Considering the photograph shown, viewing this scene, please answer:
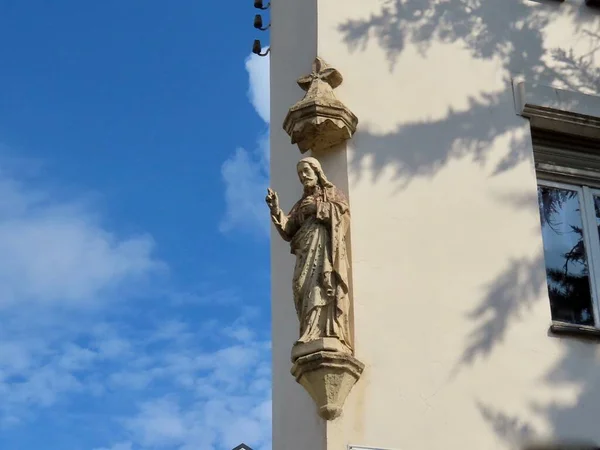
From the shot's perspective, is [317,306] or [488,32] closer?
[317,306]

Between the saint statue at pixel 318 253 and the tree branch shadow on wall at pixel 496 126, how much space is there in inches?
20.7

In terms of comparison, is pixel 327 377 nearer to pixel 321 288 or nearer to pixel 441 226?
pixel 321 288

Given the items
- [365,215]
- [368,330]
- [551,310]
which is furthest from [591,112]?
[368,330]

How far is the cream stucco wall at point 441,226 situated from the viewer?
25.9ft

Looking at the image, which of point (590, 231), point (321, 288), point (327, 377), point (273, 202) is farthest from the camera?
point (590, 231)

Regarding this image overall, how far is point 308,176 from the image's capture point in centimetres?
818

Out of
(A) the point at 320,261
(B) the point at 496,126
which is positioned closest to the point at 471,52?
(B) the point at 496,126

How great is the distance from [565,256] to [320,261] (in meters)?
2.40

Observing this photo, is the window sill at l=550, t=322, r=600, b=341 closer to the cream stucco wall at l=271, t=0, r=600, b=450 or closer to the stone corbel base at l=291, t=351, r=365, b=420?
the cream stucco wall at l=271, t=0, r=600, b=450

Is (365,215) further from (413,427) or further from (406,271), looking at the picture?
(413,427)

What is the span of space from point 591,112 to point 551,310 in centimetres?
182

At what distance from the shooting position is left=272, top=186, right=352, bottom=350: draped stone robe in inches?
301

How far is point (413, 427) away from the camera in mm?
7707

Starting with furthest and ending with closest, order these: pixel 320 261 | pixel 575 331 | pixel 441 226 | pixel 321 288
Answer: pixel 441 226, pixel 575 331, pixel 320 261, pixel 321 288
